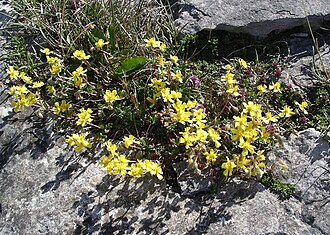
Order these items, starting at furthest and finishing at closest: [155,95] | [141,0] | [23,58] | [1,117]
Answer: [141,0] < [23,58] < [1,117] < [155,95]

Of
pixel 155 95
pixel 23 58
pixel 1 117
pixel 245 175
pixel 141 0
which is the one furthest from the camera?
pixel 141 0

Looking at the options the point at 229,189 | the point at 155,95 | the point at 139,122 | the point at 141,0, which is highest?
the point at 141,0

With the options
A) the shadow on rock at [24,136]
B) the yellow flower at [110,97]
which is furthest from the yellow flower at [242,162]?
the shadow on rock at [24,136]

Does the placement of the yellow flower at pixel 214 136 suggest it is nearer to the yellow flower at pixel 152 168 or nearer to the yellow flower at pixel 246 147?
the yellow flower at pixel 246 147

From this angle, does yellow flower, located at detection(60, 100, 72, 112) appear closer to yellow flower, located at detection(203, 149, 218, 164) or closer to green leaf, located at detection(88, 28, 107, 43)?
green leaf, located at detection(88, 28, 107, 43)

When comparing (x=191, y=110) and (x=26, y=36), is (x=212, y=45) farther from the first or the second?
(x=26, y=36)

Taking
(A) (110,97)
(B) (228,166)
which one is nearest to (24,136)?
(A) (110,97)

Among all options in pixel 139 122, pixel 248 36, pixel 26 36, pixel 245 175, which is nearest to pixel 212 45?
pixel 248 36
